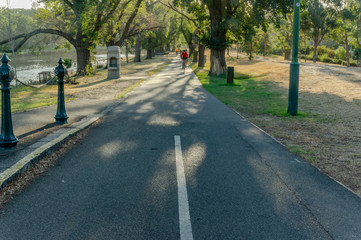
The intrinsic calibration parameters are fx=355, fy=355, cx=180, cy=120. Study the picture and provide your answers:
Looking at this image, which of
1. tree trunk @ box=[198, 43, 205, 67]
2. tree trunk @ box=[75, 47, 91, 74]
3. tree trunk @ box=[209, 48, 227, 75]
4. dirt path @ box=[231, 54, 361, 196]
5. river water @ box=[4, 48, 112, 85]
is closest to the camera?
dirt path @ box=[231, 54, 361, 196]

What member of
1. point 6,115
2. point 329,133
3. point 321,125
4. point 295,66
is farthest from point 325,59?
point 6,115

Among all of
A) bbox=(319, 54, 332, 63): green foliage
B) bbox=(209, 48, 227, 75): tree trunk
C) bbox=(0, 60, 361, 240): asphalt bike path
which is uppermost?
bbox=(319, 54, 332, 63): green foliage

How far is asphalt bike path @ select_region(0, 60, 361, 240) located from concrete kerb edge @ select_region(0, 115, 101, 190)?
31 centimetres

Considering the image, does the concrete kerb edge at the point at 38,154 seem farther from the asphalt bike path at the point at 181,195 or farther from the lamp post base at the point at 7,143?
the lamp post base at the point at 7,143

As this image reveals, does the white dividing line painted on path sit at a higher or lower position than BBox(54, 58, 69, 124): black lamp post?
lower

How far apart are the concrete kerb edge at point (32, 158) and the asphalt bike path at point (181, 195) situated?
31cm

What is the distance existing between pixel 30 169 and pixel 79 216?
1844mm

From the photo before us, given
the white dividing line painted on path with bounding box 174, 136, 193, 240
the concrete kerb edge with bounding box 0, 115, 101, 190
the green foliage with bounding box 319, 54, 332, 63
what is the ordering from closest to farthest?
the white dividing line painted on path with bounding box 174, 136, 193, 240, the concrete kerb edge with bounding box 0, 115, 101, 190, the green foliage with bounding box 319, 54, 332, 63

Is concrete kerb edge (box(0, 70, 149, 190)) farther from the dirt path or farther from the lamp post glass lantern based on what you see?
the lamp post glass lantern

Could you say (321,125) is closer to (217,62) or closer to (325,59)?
(217,62)

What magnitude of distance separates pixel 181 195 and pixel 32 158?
8.12ft

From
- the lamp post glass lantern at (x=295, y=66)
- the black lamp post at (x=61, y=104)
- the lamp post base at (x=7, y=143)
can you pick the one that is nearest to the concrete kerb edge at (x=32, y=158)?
the lamp post base at (x=7, y=143)

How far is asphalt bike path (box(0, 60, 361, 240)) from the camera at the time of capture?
3.54 meters

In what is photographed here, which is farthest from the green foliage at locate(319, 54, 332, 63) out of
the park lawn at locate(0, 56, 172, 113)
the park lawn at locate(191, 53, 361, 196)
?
the park lawn at locate(0, 56, 172, 113)
